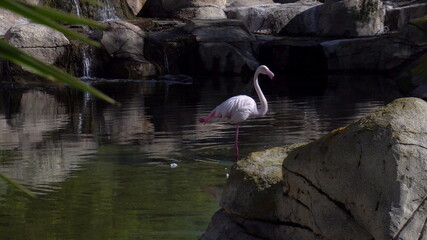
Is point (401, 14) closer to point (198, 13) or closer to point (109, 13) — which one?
point (198, 13)

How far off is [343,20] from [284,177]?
1904 cm

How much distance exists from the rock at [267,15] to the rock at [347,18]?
66cm

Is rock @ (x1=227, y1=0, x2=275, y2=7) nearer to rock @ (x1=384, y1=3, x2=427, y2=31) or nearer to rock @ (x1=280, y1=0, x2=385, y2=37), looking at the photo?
rock @ (x1=280, y1=0, x2=385, y2=37)

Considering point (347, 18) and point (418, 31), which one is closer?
point (418, 31)

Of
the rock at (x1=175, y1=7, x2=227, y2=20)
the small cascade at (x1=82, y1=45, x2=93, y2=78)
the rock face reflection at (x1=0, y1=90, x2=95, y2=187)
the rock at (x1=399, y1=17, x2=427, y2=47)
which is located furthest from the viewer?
the rock at (x1=175, y1=7, x2=227, y2=20)

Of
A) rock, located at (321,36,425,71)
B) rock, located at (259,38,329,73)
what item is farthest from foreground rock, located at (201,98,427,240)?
rock, located at (259,38,329,73)

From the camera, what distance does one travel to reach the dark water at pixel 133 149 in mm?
5379

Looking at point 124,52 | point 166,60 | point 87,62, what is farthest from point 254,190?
point 166,60

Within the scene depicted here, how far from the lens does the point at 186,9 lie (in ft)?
76.7

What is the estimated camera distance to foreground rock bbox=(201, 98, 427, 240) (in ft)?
10.0

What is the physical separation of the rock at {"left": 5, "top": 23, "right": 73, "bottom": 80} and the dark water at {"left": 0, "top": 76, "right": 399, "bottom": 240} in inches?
65.5

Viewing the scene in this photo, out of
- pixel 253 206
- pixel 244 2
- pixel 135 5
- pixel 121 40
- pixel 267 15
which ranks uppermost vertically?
pixel 244 2

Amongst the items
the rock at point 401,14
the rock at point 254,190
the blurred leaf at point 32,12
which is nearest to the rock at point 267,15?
the rock at point 401,14

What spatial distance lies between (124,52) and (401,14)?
829 centimetres
